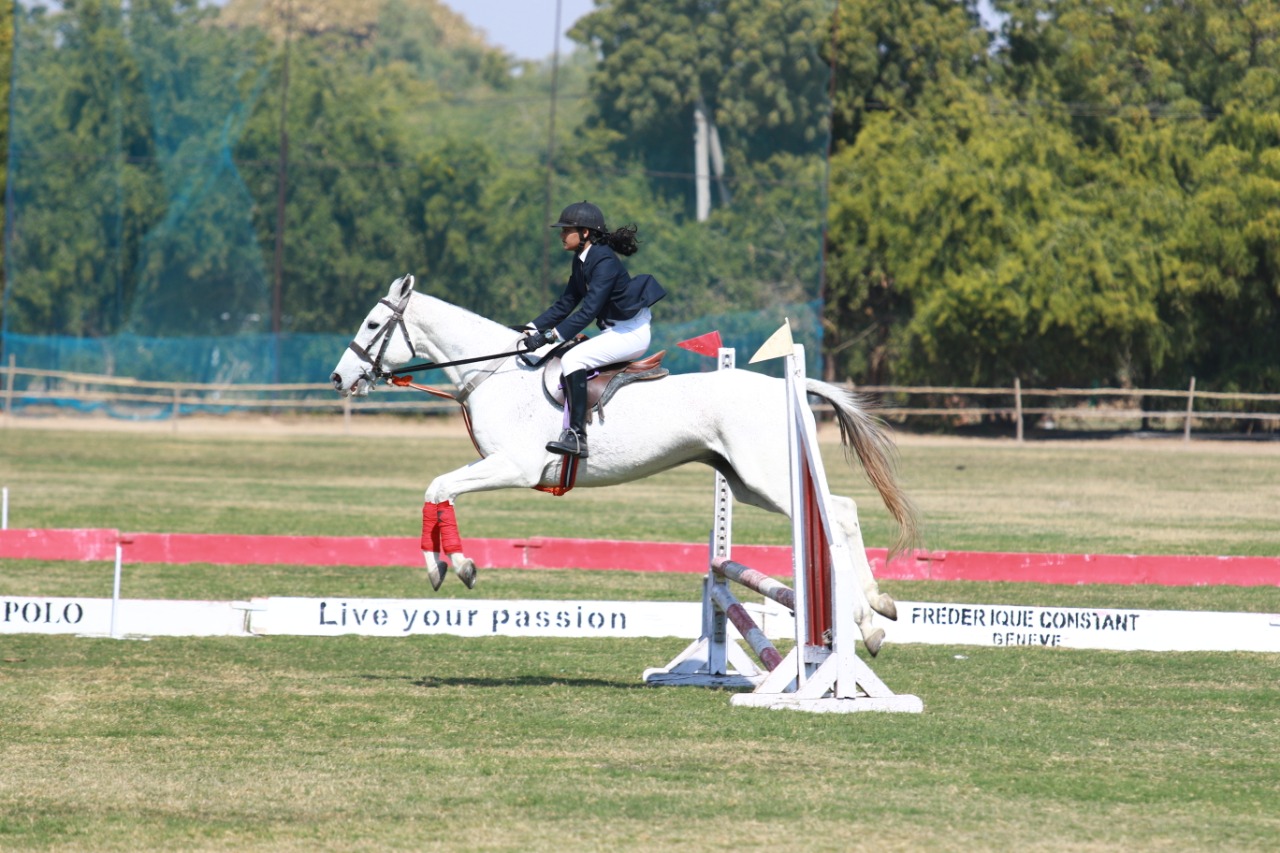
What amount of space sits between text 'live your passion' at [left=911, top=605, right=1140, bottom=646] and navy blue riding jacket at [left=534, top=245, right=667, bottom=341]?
3.06 m

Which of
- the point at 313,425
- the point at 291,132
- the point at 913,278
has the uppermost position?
the point at 291,132

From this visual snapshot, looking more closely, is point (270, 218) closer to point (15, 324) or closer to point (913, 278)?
point (15, 324)

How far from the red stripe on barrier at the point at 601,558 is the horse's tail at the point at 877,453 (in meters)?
4.07

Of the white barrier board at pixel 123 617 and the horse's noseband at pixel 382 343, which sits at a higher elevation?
the horse's noseband at pixel 382 343

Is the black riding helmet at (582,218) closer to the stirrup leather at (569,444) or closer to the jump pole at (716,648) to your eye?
the jump pole at (716,648)

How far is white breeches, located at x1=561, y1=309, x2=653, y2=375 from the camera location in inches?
349

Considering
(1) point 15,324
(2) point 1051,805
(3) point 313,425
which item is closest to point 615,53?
(3) point 313,425

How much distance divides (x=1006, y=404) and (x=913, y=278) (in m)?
4.06

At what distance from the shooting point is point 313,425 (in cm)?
4053

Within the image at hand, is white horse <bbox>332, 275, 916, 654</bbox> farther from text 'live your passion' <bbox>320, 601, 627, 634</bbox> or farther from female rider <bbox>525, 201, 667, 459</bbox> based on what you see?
text 'live your passion' <bbox>320, 601, 627, 634</bbox>

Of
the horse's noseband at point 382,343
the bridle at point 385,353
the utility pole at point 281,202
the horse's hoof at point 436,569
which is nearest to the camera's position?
the horse's hoof at point 436,569

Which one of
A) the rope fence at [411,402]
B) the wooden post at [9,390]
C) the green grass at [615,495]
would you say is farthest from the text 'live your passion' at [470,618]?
the wooden post at [9,390]

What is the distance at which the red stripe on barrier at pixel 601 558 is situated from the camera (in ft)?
43.5

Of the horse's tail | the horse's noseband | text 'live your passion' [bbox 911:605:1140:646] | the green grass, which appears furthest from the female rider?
the green grass
